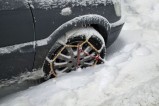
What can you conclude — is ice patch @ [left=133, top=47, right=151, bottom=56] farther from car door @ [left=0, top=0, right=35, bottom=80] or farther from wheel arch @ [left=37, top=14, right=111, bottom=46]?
car door @ [left=0, top=0, right=35, bottom=80]

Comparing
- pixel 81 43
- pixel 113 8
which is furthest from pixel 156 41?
pixel 81 43

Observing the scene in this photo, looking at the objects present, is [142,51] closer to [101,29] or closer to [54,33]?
[101,29]

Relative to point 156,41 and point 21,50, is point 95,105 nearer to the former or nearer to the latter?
point 21,50

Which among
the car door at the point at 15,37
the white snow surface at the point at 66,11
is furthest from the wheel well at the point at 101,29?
the car door at the point at 15,37

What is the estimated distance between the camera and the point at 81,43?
4.25 metres

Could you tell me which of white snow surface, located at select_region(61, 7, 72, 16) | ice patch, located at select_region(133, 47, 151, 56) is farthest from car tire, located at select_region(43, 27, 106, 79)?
ice patch, located at select_region(133, 47, 151, 56)

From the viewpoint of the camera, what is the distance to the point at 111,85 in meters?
4.16

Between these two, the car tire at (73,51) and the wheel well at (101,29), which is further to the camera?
the wheel well at (101,29)

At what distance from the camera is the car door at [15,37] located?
135 inches

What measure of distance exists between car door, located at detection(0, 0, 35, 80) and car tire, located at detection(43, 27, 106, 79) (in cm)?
39

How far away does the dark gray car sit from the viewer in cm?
352

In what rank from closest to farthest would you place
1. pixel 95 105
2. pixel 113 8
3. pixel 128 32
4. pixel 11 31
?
1. pixel 11 31
2. pixel 95 105
3. pixel 113 8
4. pixel 128 32

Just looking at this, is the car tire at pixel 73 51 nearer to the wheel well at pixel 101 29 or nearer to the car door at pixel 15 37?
the wheel well at pixel 101 29

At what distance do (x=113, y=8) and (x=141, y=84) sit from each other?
44.9 inches
